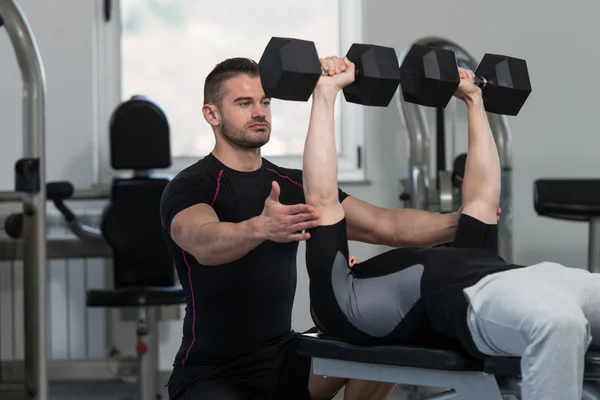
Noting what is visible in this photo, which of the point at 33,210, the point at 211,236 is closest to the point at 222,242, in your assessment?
the point at 211,236

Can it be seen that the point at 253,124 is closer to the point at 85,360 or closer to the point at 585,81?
the point at 85,360

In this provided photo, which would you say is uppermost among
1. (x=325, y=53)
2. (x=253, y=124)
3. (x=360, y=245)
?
(x=325, y=53)

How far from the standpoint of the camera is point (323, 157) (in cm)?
185

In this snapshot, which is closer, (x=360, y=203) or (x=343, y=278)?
(x=343, y=278)

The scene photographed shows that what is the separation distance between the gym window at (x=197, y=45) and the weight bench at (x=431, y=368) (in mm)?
2396

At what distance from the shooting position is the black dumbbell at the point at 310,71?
1.79 m

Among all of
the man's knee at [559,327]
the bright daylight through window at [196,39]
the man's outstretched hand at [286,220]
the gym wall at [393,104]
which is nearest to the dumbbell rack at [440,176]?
the gym wall at [393,104]

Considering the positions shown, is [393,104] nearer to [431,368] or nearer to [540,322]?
[431,368]

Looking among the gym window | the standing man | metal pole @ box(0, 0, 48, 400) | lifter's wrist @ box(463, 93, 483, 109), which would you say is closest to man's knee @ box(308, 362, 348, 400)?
the standing man

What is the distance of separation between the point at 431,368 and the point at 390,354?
0.08m

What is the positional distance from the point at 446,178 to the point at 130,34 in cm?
171

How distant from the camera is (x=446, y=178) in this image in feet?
11.3

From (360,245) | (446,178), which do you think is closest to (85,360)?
(360,245)

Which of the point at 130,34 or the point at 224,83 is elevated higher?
the point at 130,34
